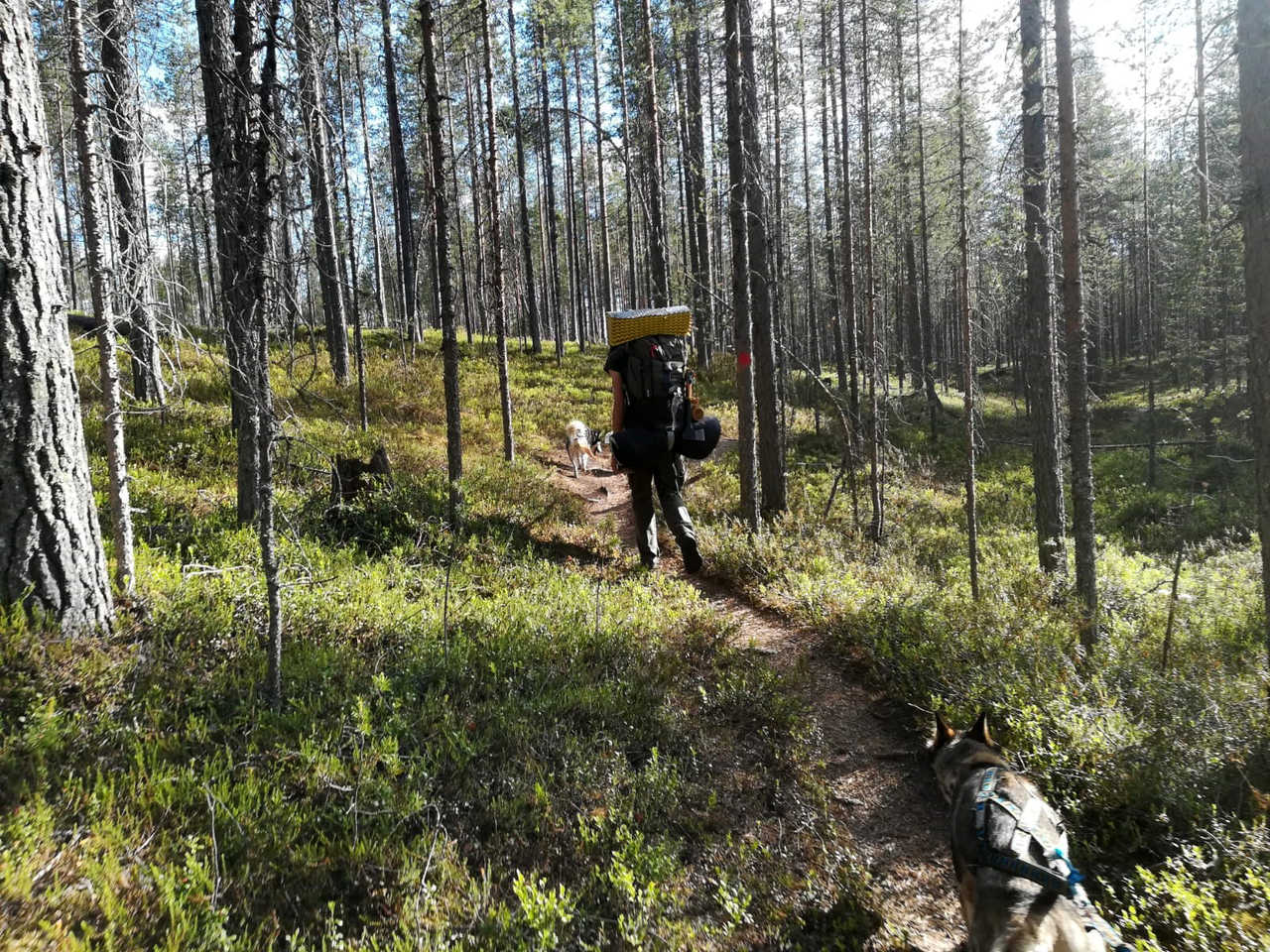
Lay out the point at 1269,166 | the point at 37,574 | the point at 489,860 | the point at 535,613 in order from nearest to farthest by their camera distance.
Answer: the point at 489,860, the point at 37,574, the point at 1269,166, the point at 535,613

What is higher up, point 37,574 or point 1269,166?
point 1269,166

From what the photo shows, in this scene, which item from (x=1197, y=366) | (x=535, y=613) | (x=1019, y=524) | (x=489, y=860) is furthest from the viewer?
(x=1197, y=366)

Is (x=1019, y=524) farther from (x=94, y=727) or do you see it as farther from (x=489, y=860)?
(x=94, y=727)

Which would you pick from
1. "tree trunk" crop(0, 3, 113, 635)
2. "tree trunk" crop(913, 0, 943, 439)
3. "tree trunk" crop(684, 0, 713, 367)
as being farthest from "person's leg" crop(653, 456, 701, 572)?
"tree trunk" crop(684, 0, 713, 367)

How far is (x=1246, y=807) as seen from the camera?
3.33m

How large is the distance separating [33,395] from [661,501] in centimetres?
541

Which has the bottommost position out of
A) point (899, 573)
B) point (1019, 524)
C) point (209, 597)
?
point (1019, 524)

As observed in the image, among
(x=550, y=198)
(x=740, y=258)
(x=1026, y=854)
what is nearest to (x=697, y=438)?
(x=740, y=258)

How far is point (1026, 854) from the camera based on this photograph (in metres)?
2.50

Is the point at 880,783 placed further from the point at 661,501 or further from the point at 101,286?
the point at 101,286

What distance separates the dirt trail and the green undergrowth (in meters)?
0.21

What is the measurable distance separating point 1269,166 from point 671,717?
5163mm

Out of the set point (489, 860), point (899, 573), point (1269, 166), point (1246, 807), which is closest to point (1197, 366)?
point (899, 573)

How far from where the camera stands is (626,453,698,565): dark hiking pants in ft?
24.2
